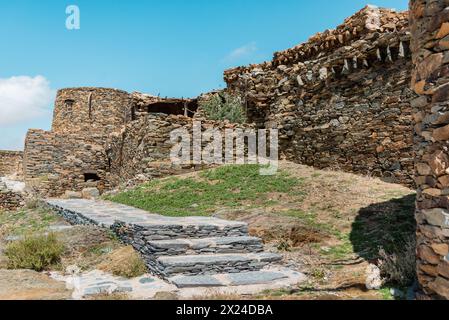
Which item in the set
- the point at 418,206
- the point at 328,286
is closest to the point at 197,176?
the point at 328,286

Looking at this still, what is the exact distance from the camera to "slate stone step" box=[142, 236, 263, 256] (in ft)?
19.7

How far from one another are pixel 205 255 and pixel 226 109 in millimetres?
11314

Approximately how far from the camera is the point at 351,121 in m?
12.1

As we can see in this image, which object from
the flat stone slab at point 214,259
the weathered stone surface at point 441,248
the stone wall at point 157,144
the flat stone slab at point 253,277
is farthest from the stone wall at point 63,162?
the weathered stone surface at point 441,248

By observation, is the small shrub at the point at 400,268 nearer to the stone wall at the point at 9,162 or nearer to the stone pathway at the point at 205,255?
the stone pathway at the point at 205,255

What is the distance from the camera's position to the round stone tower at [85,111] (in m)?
28.1

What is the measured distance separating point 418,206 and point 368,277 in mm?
1134

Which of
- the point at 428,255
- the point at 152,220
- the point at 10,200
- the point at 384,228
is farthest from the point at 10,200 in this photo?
the point at 428,255

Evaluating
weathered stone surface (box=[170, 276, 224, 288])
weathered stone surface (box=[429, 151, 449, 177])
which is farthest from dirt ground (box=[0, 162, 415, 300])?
weathered stone surface (box=[429, 151, 449, 177])

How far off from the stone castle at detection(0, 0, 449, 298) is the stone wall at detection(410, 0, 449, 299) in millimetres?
11

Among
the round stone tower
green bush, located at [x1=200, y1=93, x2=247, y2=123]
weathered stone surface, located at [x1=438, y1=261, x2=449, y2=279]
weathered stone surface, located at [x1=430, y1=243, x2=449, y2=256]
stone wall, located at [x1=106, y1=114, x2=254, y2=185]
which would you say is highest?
the round stone tower

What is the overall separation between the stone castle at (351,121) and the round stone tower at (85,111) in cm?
782

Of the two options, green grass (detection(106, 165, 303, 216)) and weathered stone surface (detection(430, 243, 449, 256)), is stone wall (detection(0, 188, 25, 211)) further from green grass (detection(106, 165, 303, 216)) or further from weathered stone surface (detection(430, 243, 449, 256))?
weathered stone surface (detection(430, 243, 449, 256))
